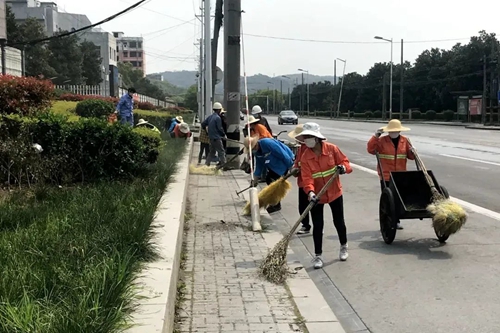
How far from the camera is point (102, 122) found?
9641 mm

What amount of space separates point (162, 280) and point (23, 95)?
7.16 m

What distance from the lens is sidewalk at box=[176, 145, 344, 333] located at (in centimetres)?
481

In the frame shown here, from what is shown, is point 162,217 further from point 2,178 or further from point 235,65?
point 235,65

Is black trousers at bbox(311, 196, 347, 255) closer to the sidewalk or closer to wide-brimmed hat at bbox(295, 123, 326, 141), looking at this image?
the sidewalk

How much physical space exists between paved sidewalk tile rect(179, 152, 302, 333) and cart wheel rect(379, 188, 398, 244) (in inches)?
59.5

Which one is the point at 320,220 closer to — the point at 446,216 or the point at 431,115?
the point at 446,216

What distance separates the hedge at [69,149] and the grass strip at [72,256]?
0.97 metres

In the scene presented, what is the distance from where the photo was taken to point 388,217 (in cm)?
741

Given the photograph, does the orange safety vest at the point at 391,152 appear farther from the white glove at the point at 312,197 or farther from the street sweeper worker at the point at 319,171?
the white glove at the point at 312,197

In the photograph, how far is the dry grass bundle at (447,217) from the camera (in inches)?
272

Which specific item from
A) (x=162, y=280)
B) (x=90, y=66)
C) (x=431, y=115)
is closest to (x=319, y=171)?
(x=162, y=280)

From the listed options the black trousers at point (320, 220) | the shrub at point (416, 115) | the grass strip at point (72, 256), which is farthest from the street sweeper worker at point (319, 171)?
the shrub at point (416, 115)

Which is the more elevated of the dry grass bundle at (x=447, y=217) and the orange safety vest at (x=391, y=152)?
the orange safety vest at (x=391, y=152)

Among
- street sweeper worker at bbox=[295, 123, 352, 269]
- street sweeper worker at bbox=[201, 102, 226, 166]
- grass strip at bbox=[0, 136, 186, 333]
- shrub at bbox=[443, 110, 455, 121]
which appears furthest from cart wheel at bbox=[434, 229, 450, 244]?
shrub at bbox=[443, 110, 455, 121]
